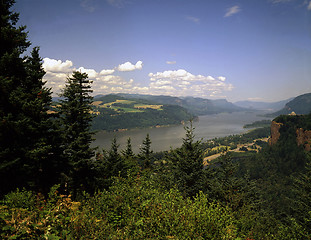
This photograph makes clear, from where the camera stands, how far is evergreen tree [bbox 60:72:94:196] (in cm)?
1934

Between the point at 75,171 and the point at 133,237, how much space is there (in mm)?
16343

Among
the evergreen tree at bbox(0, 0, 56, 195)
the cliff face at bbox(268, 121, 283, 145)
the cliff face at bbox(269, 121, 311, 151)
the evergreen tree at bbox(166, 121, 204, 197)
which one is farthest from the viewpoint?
the cliff face at bbox(268, 121, 283, 145)

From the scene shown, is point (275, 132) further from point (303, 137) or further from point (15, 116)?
point (15, 116)

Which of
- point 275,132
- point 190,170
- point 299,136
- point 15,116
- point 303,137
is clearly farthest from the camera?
point 275,132

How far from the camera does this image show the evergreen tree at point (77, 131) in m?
19.3

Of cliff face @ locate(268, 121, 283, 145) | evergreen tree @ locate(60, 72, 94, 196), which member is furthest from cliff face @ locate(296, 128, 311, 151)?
evergreen tree @ locate(60, 72, 94, 196)

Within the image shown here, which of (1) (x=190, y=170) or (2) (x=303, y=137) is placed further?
(2) (x=303, y=137)

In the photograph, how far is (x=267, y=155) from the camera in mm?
136875

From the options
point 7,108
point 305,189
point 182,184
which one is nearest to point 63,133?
point 7,108

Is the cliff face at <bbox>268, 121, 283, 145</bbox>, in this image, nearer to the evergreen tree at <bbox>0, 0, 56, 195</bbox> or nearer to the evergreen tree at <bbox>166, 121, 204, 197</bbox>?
the evergreen tree at <bbox>166, 121, 204, 197</bbox>

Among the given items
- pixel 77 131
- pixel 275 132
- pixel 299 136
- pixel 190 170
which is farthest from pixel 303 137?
pixel 77 131

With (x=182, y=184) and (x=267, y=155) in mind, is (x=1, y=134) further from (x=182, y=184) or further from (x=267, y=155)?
(x=267, y=155)

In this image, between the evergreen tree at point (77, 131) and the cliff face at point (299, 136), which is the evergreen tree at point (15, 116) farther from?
the cliff face at point (299, 136)

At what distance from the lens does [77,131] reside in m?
20.0
